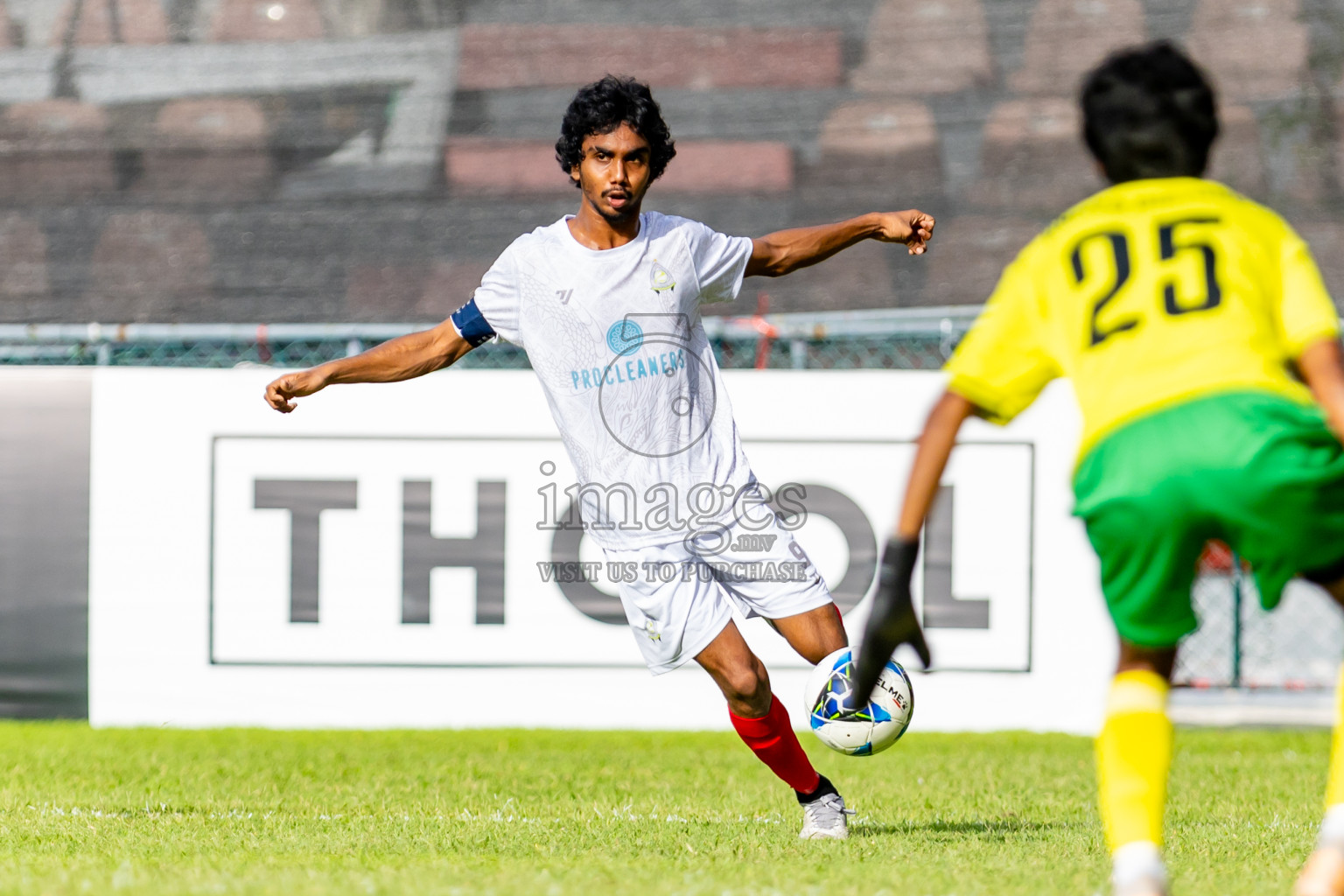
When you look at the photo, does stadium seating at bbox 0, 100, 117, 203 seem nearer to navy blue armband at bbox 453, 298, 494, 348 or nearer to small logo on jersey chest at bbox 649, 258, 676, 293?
navy blue armband at bbox 453, 298, 494, 348

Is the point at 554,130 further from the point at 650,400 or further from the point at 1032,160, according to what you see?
the point at 650,400

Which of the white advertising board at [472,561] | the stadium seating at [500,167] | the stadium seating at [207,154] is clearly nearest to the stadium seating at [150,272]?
the stadium seating at [207,154]

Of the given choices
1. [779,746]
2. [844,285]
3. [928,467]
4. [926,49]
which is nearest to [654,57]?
[926,49]

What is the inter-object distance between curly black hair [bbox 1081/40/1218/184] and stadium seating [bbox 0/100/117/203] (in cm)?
897

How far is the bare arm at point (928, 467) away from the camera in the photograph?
2.78 meters

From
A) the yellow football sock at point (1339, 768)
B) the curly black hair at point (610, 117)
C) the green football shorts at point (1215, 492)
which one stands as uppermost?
the curly black hair at point (610, 117)

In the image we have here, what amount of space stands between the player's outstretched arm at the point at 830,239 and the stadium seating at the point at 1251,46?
259 inches

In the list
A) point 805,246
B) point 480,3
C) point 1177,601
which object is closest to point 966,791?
point 805,246

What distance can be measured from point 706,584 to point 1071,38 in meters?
7.36

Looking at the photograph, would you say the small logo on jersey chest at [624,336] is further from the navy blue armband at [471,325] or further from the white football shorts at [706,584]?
the white football shorts at [706,584]

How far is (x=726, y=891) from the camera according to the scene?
11.2ft

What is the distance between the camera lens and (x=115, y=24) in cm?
1093

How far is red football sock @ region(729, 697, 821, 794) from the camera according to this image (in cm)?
480

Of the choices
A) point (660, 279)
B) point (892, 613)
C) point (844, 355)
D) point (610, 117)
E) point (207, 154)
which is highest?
point (207, 154)
